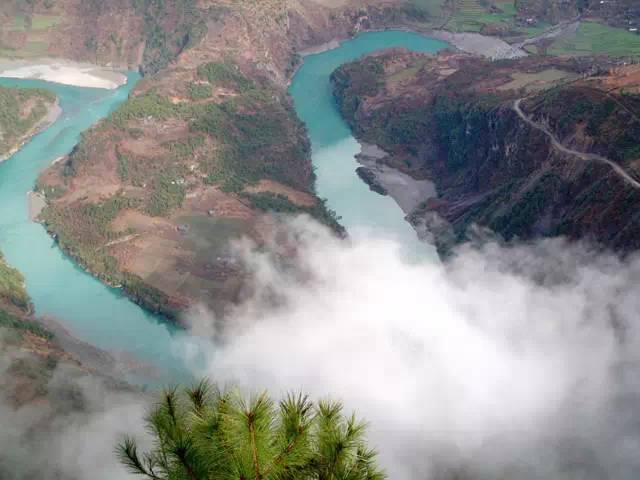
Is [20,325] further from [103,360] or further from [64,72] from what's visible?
[64,72]

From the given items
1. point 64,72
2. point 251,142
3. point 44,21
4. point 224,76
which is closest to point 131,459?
point 251,142

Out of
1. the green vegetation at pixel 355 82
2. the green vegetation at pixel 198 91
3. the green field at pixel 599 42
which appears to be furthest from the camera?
the green field at pixel 599 42

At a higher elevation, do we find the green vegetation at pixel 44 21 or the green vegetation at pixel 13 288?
the green vegetation at pixel 44 21

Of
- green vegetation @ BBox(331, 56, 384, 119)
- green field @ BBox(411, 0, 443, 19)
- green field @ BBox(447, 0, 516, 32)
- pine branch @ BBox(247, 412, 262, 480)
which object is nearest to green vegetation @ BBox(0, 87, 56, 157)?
green vegetation @ BBox(331, 56, 384, 119)

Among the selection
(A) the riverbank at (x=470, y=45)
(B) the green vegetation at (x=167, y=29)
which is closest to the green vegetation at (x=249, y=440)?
(B) the green vegetation at (x=167, y=29)

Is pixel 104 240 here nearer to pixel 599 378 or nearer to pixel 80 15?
pixel 599 378

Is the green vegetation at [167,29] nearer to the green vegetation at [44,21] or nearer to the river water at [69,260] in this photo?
the river water at [69,260]
